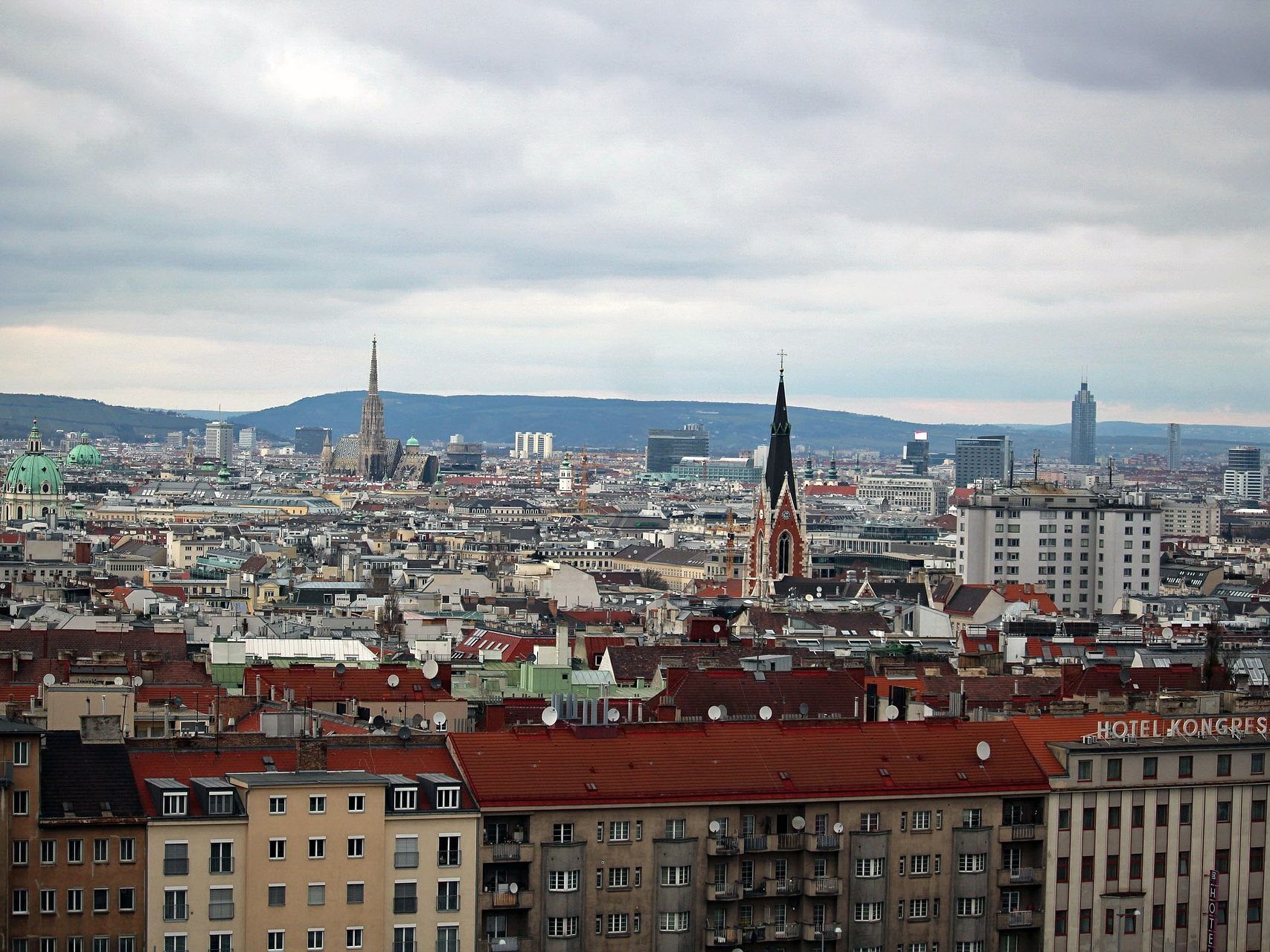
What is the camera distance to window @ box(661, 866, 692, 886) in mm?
48250

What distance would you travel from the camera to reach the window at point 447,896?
46250mm

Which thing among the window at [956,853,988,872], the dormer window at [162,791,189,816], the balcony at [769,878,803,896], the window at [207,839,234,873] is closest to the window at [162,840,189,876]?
the window at [207,839,234,873]

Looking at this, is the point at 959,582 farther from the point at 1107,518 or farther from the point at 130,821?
the point at 130,821

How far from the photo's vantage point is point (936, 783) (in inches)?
1986

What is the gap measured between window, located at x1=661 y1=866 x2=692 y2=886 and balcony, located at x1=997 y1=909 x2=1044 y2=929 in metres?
6.44

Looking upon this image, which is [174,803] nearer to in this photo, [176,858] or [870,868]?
[176,858]

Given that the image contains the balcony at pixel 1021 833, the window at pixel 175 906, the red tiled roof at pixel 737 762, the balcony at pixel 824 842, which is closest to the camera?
the window at pixel 175 906

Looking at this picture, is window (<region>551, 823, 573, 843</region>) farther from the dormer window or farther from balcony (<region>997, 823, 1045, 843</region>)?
balcony (<region>997, 823, 1045, 843</region>)

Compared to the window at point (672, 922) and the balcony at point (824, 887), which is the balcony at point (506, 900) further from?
the balcony at point (824, 887)

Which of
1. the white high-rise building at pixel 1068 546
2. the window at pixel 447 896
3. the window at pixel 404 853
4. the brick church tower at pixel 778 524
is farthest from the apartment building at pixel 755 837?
the brick church tower at pixel 778 524

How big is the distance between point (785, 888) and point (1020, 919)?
16.1 ft

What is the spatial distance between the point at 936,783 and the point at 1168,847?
16.7 ft

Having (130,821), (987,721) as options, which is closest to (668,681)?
(987,721)

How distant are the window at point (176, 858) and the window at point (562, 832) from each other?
21.7 feet
